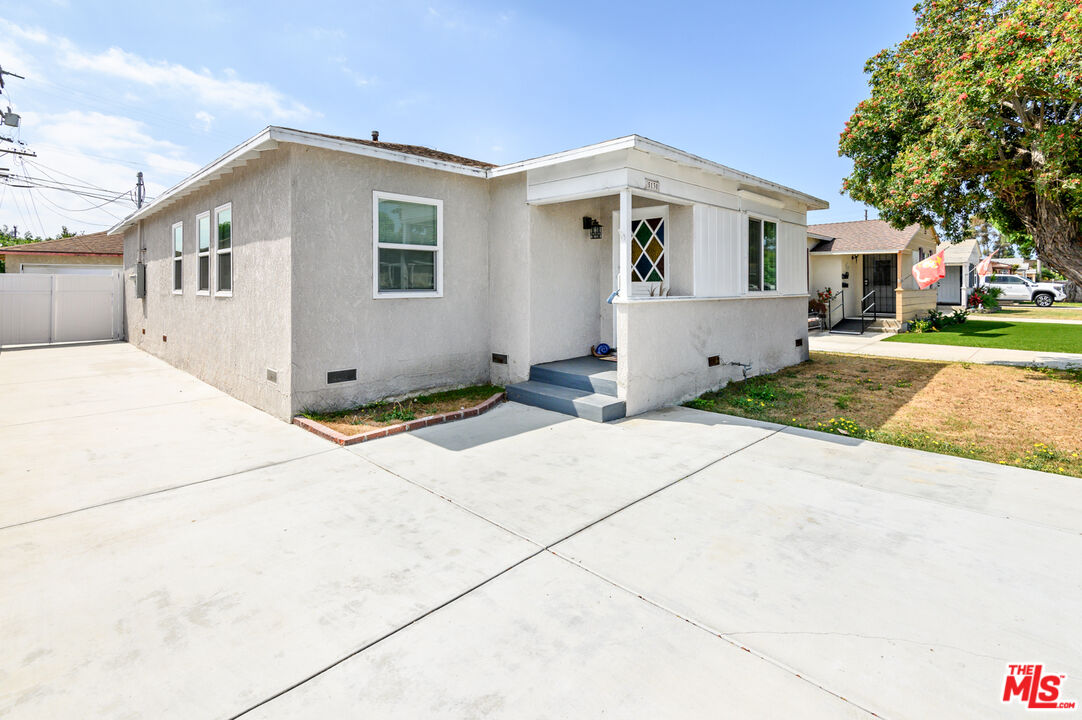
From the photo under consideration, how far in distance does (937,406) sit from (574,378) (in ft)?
→ 15.9

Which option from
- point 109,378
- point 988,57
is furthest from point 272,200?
point 988,57

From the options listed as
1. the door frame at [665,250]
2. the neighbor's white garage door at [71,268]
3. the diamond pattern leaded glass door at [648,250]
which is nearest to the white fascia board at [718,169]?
the door frame at [665,250]

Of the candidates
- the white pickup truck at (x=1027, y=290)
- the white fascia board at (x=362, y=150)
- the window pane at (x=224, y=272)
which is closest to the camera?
the white fascia board at (x=362, y=150)

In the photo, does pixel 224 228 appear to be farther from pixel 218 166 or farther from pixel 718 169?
pixel 718 169

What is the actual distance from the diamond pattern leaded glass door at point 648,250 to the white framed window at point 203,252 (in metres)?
6.88

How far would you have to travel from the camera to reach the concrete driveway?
6.88 feet

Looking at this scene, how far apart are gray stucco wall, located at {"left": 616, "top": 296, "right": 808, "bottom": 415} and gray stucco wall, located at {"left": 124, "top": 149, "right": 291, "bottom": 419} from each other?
163 inches

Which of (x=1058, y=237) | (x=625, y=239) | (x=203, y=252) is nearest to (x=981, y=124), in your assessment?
(x=1058, y=237)

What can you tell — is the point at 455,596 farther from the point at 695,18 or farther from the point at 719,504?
the point at 695,18

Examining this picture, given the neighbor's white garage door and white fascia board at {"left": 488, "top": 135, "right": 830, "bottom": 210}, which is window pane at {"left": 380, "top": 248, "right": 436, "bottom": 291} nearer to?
white fascia board at {"left": 488, "top": 135, "right": 830, "bottom": 210}

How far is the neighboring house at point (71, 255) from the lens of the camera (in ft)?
66.8

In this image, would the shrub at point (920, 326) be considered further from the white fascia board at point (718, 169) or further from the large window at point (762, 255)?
the large window at point (762, 255)

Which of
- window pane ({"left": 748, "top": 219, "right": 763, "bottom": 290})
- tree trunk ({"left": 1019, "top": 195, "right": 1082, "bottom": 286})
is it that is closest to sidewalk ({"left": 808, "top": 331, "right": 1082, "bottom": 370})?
tree trunk ({"left": 1019, "top": 195, "right": 1082, "bottom": 286})

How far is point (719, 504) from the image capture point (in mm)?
3939
